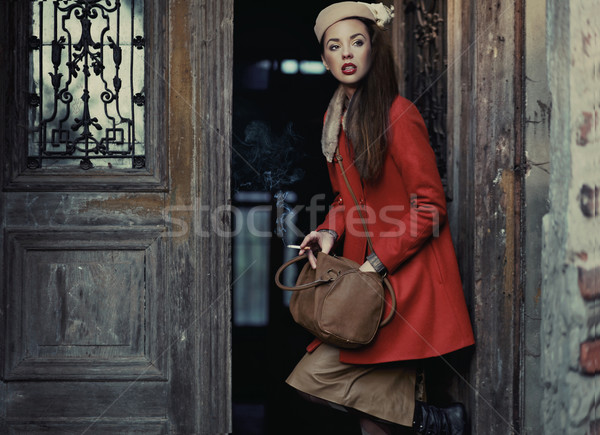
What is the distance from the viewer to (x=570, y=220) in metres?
2.64

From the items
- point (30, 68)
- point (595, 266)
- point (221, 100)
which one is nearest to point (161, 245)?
point (221, 100)

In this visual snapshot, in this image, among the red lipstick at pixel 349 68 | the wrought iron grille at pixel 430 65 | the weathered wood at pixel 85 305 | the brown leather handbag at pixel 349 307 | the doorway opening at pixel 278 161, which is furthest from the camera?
the doorway opening at pixel 278 161

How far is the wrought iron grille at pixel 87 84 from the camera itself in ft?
9.70

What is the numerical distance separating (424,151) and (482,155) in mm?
292

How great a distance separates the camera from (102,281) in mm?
2936

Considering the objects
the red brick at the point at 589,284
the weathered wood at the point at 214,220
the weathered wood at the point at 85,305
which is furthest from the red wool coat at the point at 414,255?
the weathered wood at the point at 85,305

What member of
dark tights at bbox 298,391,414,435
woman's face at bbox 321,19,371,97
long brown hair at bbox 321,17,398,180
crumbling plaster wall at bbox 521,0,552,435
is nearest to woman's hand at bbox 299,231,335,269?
long brown hair at bbox 321,17,398,180

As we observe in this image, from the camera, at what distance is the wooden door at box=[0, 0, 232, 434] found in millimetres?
2918

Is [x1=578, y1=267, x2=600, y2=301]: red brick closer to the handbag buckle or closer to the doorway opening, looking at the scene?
the handbag buckle

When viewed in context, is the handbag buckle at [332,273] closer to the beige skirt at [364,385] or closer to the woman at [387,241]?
the woman at [387,241]

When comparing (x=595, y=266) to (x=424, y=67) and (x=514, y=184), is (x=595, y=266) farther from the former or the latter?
(x=424, y=67)

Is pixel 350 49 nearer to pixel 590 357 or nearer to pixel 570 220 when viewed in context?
pixel 570 220

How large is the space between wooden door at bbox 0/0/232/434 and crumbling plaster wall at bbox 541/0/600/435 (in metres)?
1.39

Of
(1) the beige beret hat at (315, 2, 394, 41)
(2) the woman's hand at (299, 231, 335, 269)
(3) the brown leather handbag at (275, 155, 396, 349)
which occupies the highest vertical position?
(1) the beige beret hat at (315, 2, 394, 41)
